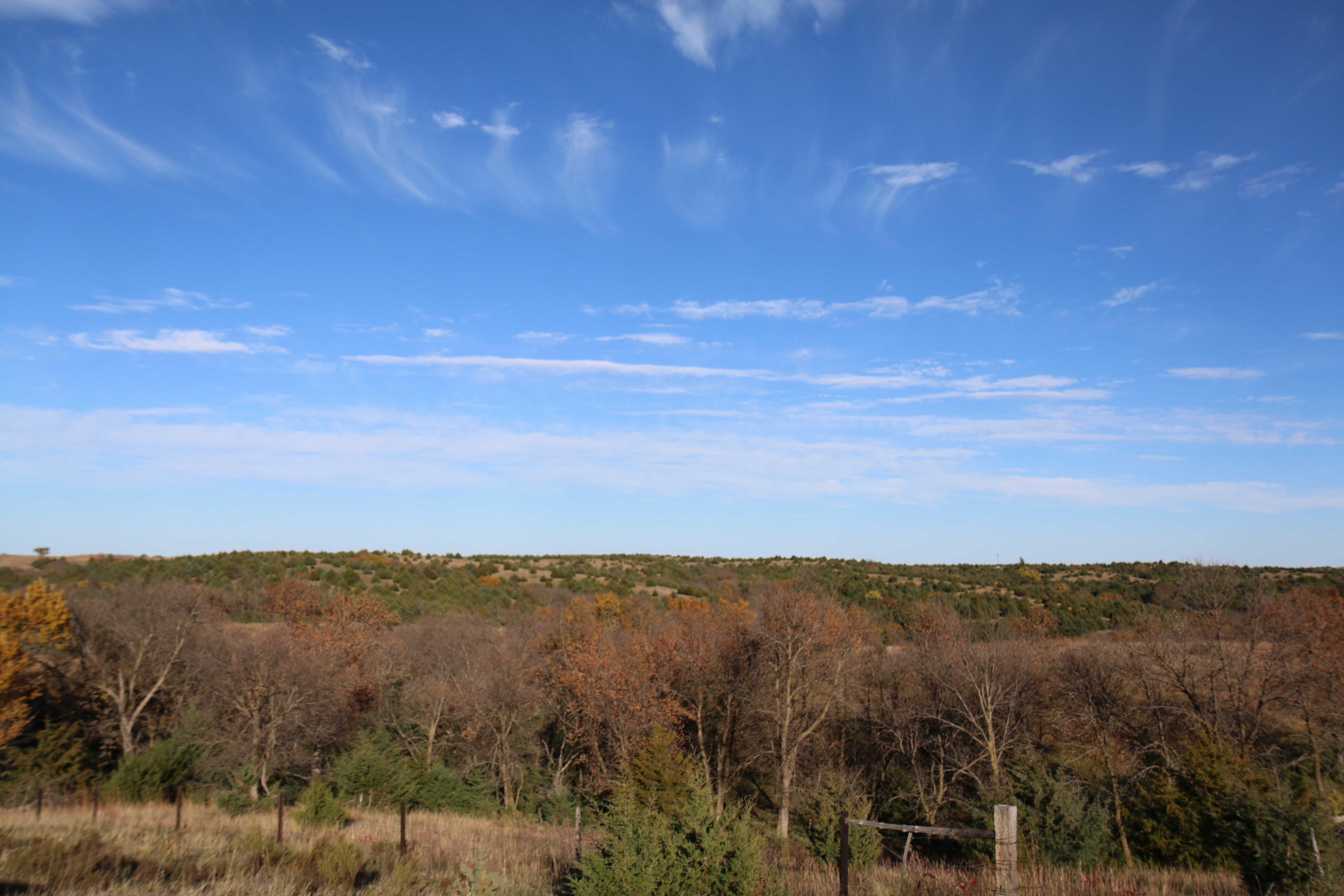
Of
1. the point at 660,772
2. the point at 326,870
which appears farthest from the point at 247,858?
the point at 660,772

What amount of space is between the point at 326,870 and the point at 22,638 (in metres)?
22.3

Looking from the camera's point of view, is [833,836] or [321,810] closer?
[321,810]

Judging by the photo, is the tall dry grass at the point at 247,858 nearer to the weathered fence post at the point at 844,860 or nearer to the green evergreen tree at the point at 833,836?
the weathered fence post at the point at 844,860

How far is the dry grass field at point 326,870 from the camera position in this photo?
913 cm

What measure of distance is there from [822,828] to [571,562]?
8030 centimetres

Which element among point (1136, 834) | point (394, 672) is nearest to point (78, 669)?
point (394, 672)

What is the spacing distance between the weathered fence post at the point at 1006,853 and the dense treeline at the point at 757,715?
4241 millimetres

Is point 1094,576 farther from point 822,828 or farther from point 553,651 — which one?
point 822,828

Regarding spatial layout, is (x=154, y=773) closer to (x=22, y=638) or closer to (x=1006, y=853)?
(x=22, y=638)

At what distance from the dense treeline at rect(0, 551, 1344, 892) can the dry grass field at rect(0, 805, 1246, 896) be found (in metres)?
2.37

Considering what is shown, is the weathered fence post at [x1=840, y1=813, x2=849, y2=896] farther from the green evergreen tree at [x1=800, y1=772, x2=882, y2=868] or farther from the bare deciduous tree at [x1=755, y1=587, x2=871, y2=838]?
the bare deciduous tree at [x1=755, y1=587, x2=871, y2=838]

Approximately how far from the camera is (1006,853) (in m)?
8.59

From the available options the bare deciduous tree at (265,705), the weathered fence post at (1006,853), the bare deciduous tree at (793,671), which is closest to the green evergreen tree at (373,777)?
the bare deciduous tree at (265,705)

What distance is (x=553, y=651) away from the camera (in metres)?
40.8
